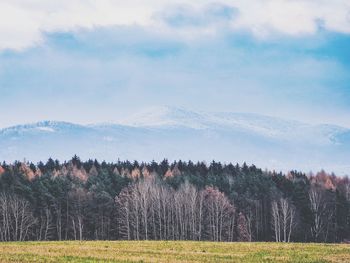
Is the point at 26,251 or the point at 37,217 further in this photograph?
the point at 37,217

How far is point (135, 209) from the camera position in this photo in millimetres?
99062

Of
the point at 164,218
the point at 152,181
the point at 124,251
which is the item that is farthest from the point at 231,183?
the point at 124,251

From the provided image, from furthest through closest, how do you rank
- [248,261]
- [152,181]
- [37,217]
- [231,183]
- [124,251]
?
[231,183], [152,181], [37,217], [124,251], [248,261]

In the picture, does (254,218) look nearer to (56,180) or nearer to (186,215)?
(186,215)

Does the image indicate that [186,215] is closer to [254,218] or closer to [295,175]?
[254,218]

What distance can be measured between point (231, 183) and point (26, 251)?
7814 centimetres

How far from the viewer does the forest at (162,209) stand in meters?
94.4

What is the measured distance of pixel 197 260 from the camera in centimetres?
3688

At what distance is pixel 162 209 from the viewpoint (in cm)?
10362

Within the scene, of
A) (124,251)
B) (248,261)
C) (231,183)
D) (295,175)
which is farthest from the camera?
(295,175)

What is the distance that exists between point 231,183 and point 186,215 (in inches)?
749

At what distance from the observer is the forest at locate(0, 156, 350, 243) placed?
9438cm

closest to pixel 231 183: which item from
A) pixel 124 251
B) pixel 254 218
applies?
pixel 254 218

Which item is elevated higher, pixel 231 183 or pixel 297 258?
pixel 231 183
